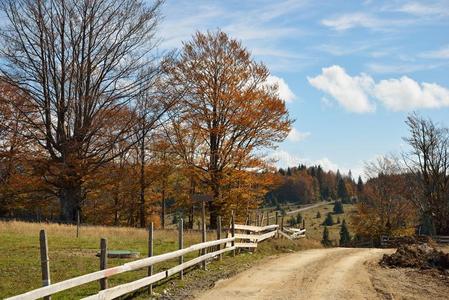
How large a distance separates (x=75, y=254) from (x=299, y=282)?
305 inches

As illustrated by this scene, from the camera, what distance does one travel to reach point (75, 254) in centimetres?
1759

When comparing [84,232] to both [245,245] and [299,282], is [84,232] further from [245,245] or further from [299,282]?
[299,282]

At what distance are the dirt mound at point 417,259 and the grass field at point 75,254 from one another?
16.9ft

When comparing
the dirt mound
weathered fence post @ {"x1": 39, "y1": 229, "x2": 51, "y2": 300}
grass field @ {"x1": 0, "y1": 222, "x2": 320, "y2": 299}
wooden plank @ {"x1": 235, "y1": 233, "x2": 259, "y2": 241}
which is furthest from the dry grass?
weathered fence post @ {"x1": 39, "y1": 229, "x2": 51, "y2": 300}

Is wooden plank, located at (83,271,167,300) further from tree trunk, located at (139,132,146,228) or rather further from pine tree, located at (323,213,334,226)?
pine tree, located at (323,213,334,226)

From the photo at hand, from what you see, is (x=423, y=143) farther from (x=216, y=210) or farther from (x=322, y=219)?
(x=322, y=219)

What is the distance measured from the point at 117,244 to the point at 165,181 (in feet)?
72.2

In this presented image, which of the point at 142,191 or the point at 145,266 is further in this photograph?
the point at 142,191

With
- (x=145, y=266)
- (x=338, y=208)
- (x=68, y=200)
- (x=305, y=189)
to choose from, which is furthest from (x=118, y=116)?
(x=305, y=189)

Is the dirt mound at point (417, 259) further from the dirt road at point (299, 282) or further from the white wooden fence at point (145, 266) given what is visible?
the white wooden fence at point (145, 266)

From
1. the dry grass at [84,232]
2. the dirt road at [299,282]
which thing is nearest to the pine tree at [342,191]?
the dry grass at [84,232]

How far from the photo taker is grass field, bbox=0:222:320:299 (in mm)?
12735

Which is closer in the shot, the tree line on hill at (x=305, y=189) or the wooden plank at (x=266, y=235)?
the wooden plank at (x=266, y=235)

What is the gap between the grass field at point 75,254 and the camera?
12.7 metres
